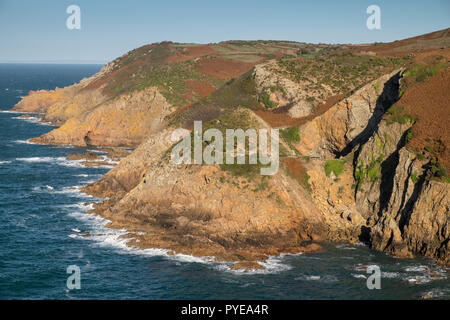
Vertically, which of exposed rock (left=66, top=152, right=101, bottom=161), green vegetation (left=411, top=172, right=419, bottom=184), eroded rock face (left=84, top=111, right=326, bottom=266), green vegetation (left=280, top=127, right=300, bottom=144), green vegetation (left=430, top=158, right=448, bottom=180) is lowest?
eroded rock face (left=84, top=111, right=326, bottom=266)

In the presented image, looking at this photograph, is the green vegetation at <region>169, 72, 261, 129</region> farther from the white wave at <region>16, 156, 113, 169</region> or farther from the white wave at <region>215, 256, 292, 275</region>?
the white wave at <region>215, 256, 292, 275</region>

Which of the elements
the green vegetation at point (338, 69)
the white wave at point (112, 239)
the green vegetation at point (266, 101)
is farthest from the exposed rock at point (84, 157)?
the green vegetation at point (338, 69)

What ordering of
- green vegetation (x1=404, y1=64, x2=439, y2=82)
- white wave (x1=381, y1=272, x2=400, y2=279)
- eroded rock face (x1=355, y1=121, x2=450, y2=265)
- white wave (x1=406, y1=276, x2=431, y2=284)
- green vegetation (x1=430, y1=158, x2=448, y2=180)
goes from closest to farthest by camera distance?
white wave (x1=406, y1=276, x2=431, y2=284) → white wave (x1=381, y1=272, x2=400, y2=279) → eroded rock face (x1=355, y1=121, x2=450, y2=265) → green vegetation (x1=430, y1=158, x2=448, y2=180) → green vegetation (x1=404, y1=64, x2=439, y2=82)

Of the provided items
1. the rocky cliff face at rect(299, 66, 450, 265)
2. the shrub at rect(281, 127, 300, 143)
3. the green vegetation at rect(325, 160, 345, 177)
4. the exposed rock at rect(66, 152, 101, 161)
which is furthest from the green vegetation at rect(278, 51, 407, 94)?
the exposed rock at rect(66, 152, 101, 161)

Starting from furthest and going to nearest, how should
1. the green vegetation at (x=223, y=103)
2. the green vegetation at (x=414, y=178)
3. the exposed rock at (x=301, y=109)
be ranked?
the exposed rock at (x=301, y=109)
the green vegetation at (x=223, y=103)
the green vegetation at (x=414, y=178)

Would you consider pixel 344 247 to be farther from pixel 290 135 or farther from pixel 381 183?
pixel 290 135

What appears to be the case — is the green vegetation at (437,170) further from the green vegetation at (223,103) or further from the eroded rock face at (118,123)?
the eroded rock face at (118,123)

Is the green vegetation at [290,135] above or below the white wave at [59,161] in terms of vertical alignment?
above

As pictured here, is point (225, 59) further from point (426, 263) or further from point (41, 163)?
point (426, 263)
